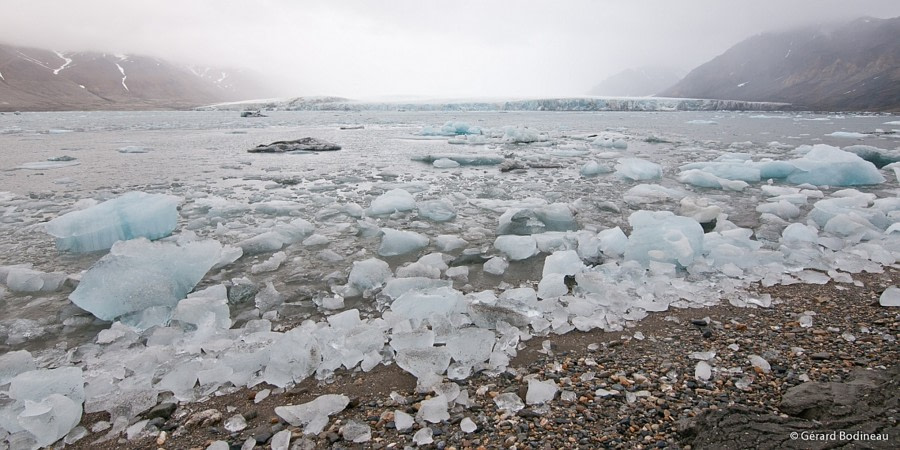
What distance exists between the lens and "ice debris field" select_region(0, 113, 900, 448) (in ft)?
5.77

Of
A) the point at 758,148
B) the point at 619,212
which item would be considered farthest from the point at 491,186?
the point at 758,148

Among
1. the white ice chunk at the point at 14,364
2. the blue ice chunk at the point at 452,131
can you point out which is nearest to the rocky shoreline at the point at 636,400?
the white ice chunk at the point at 14,364

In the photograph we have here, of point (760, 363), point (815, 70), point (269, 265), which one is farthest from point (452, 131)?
point (815, 70)

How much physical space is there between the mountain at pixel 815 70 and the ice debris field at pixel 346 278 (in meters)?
67.7

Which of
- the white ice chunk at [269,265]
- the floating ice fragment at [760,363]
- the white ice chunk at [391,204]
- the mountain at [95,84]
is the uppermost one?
the mountain at [95,84]

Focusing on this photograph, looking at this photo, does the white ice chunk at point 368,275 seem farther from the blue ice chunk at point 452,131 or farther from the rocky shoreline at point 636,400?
the blue ice chunk at point 452,131

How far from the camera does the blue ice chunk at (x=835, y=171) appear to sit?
5.85 m

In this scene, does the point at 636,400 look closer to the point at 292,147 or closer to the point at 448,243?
the point at 448,243

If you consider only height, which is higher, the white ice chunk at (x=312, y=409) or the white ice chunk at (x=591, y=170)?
the white ice chunk at (x=591, y=170)

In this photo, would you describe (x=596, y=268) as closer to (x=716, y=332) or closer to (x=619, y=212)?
(x=716, y=332)

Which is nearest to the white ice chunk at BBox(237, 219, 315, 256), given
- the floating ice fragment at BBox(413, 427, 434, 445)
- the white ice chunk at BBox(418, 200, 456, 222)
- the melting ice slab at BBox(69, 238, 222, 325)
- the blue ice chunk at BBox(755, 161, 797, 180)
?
the melting ice slab at BBox(69, 238, 222, 325)

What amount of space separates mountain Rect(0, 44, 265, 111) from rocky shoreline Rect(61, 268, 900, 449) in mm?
80834

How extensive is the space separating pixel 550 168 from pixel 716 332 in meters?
5.97

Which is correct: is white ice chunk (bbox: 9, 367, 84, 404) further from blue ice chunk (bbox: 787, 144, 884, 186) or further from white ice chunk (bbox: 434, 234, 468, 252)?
blue ice chunk (bbox: 787, 144, 884, 186)
